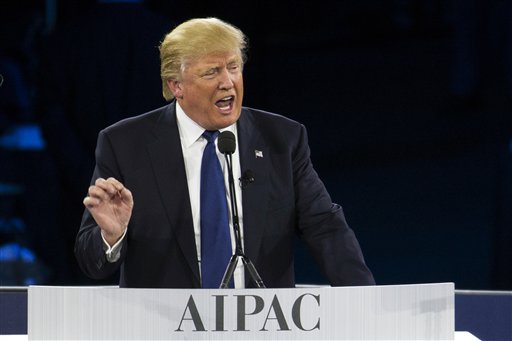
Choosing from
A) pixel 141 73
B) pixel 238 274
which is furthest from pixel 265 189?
pixel 141 73

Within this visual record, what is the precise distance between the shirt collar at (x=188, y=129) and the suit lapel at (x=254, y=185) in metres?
0.05

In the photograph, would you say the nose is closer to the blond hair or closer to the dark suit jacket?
the blond hair

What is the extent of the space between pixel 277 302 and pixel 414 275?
2.41 metres

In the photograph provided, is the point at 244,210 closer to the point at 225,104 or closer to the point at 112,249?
the point at 225,104

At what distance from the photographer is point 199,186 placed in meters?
2.75

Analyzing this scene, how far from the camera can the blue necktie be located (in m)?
2.68

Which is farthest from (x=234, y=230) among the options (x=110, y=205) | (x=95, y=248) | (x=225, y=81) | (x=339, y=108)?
(x=339, y=108)

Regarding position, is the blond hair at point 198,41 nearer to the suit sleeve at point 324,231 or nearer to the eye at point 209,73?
the eye at point 209,73

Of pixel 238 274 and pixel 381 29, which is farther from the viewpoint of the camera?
pixel 381 29

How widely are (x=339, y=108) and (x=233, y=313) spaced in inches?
91.9

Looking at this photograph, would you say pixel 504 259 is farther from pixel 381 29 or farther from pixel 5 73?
pixel 5 73

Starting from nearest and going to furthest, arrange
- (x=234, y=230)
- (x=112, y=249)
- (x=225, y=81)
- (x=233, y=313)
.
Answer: (x=233, y=313) < (x=234, y=230) < (x=112, y=249) < (x=225, y=81)

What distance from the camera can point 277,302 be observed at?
213 centimetres

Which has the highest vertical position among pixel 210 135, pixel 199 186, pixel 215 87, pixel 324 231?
pixel 215 87
